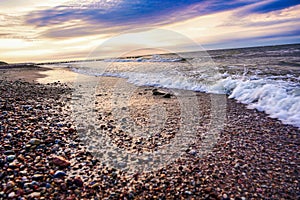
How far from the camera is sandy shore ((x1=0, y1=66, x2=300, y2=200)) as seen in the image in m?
2.61

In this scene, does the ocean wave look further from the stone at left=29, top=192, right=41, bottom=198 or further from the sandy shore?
the stone at left=29, top=192, right=41, bottom=198

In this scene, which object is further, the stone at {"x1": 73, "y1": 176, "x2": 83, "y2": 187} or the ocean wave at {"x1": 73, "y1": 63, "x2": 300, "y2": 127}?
the ocean wave at {"x1": 73, "y1": 63, "x2": 300, "y2": 127}

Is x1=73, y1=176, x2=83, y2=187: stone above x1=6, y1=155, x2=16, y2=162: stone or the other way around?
the other way around

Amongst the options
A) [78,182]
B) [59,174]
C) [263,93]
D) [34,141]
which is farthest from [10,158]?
[263,93]

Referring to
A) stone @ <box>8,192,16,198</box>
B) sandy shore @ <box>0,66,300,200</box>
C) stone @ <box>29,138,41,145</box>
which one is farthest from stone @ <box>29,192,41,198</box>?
stone @ <box>29,138,41,145</box>

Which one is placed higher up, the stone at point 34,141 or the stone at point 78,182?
the stone at point 34,141

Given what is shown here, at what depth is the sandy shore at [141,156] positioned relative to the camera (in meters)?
2.61

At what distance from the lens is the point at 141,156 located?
3.57 metres

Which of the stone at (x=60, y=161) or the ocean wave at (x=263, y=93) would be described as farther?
the ocean wave at (x=263, y=93)

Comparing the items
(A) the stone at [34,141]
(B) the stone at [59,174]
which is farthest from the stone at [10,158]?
(B) the stone at [59,174]

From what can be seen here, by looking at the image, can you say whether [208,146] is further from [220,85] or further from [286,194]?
[220,85]

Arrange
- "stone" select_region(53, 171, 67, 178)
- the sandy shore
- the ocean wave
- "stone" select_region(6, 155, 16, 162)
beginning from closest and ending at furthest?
the sandy shore
"stone" select_region(53, 171, 67, 178)
"stone" select_region(6, 155, 16, 162)
the ocean wave

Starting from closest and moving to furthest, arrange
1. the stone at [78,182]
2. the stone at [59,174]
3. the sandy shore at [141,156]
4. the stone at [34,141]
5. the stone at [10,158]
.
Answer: the sandy shore at [141,156], the stone at [78,182], the stone at [59,174], the stone at [10,158], the stone at [34,141]

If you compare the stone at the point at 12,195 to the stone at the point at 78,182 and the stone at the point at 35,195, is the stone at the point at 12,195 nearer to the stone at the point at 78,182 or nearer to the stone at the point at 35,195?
the stone at the point at 35,195
